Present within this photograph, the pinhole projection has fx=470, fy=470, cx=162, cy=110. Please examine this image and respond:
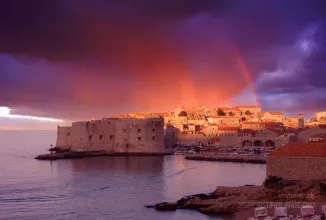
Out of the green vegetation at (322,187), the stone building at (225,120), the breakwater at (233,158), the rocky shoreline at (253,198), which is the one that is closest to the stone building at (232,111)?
the stone building at (225,120)

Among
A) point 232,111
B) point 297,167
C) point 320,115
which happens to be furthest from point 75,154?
point 320,115

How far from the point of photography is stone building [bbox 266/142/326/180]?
18.2 m

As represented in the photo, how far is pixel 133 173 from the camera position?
33688mm

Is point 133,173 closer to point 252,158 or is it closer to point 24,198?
point 24,198

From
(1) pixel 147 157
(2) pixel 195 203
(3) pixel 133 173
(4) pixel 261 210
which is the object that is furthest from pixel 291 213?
(1) pixel 147 157

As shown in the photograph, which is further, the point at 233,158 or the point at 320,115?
the point at 320,115

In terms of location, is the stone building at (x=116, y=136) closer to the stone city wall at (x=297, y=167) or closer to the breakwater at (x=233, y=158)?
the breakwater at (x=233, y=158)

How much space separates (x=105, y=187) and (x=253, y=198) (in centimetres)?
1079

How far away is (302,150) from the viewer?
18906mm

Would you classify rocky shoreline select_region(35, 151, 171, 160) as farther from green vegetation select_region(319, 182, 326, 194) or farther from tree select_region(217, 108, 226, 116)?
tree select_region(217, 108, 226, 116)

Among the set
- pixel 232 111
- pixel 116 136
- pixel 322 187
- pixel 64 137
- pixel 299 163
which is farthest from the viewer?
pixel 232 111

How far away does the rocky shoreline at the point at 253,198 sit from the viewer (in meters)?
17.3

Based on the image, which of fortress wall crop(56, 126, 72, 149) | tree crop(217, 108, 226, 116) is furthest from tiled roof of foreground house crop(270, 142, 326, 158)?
tree crop(217, 108, 226, 116)

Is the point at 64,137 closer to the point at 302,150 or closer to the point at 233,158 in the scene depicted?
the point at 233,158
